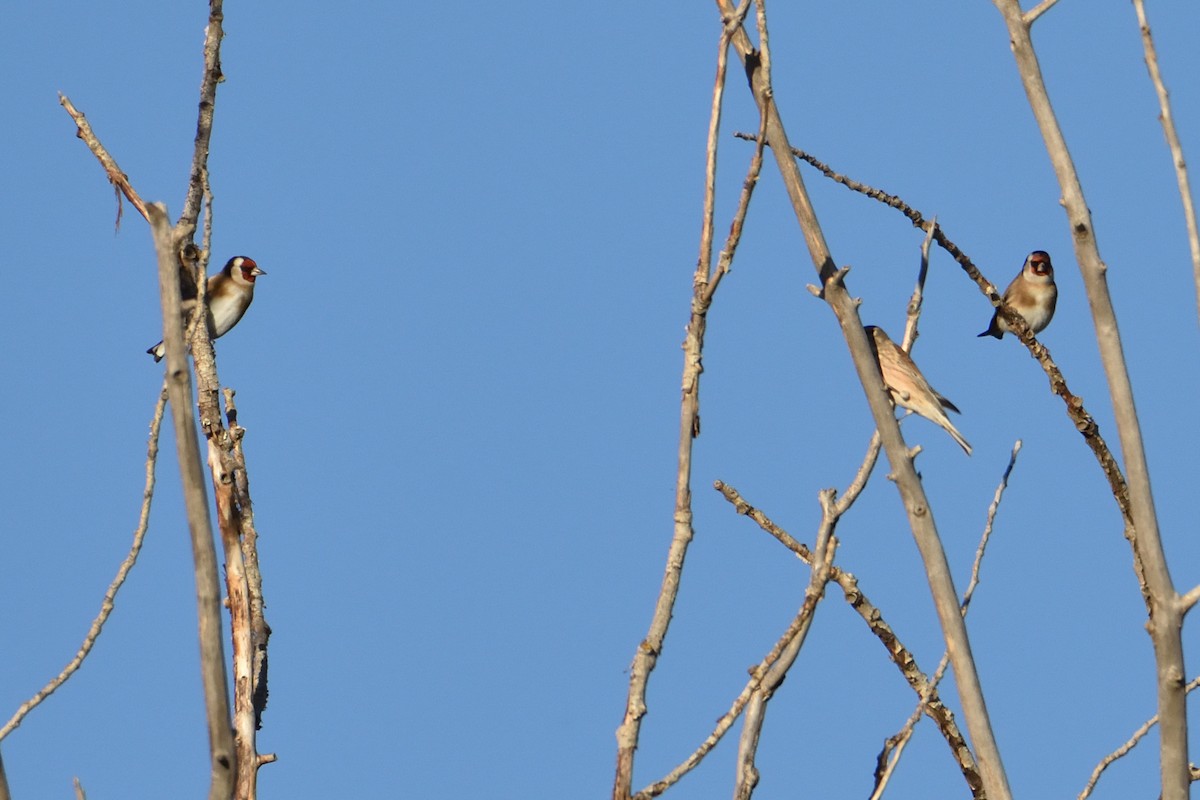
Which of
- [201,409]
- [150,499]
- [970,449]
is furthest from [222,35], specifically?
[970,449]

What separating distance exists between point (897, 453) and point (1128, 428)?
1.66ft

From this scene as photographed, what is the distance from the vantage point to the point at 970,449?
26.3 feet

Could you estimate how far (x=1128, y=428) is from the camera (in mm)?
2957

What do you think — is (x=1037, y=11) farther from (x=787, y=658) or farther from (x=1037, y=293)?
(x=1037, y=293)

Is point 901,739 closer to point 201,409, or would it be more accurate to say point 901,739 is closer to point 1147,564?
point 1147,564

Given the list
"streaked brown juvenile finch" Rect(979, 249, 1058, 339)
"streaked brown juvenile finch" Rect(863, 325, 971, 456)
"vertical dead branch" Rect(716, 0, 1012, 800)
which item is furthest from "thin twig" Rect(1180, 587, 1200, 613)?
"streaked brown juvenile finch" Rect(979, 249, 1058, 339)

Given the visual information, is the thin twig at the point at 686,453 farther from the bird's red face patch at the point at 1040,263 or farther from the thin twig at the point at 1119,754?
the bird's red face patch at the point at 1040,263

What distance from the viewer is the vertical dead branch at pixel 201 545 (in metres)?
2.46

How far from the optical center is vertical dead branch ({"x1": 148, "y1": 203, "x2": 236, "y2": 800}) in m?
2.46

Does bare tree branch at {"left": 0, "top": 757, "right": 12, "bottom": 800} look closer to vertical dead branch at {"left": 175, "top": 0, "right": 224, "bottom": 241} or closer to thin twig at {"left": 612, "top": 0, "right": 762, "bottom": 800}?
thin twig at {"left": 612, "top": 0, "right": 762, "bottom": 800}

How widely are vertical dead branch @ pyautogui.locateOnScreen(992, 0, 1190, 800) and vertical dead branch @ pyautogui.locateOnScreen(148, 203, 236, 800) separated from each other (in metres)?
1.73

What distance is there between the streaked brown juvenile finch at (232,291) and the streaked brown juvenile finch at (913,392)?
6.50 metres

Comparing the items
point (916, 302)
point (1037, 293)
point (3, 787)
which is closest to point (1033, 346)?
point (916, 302)

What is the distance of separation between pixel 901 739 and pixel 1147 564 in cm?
77
